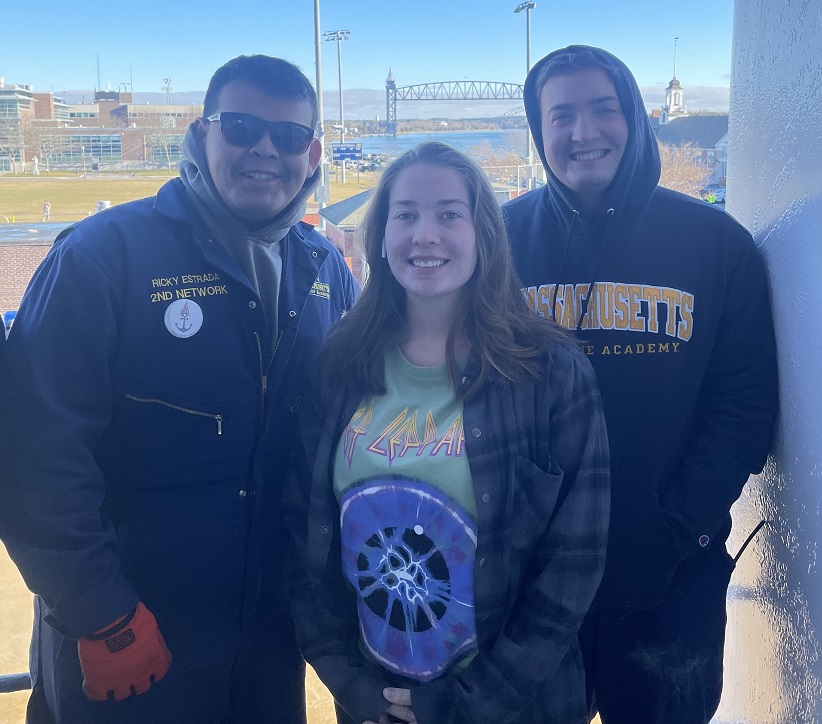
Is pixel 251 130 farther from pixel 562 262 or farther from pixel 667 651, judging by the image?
pixel 667 651

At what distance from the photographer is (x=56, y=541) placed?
4.35 ft

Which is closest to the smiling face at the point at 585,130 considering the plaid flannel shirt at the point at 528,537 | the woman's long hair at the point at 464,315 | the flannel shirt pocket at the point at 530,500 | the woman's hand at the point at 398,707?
the woman's long hair at the point at 464,315

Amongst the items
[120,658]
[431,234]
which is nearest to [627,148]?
[431,234]

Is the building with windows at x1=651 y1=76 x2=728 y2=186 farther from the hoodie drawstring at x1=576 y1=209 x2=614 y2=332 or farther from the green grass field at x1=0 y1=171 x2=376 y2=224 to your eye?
the hoodie drawstring at x1=576 y1=209 x2=614 y2=332

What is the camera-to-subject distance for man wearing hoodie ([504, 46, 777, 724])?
150 centimetres

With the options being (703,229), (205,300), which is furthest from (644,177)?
(205,300)

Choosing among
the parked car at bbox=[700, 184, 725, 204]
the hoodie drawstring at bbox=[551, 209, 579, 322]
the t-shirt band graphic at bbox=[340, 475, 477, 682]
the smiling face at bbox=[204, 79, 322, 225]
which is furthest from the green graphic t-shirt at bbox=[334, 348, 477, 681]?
the parked car at bbox=[700, 184, 725, 204]

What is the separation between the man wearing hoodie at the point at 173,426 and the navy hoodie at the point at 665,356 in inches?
27.6

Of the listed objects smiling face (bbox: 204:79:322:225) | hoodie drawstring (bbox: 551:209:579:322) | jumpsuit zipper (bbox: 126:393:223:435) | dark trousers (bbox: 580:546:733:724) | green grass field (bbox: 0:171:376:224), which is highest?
green grass field (bbox: 0:171:376:224)

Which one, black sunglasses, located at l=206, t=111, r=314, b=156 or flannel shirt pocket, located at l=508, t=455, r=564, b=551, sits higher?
black sunglasses, located at l=206, t=111, r=314, b=156

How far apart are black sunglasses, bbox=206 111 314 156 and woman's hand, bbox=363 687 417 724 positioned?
118 centimetres

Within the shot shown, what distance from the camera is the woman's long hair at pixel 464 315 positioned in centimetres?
129

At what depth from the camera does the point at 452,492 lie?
4.11ft

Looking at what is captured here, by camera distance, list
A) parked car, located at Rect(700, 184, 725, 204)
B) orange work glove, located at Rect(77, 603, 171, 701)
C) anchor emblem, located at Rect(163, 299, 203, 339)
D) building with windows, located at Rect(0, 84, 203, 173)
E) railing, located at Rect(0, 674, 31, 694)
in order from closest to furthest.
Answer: orange work glove, located at Rect(77, 603, 171, 701) → anchor emblem, located at Rect(163, 299, 203, 339) → railing, located at Rect(0, 674, 31, 694) → parked car, located at Rect(700, 184, 725, 204) → building with windows, located at Rect(0, 84, 203, 173)
